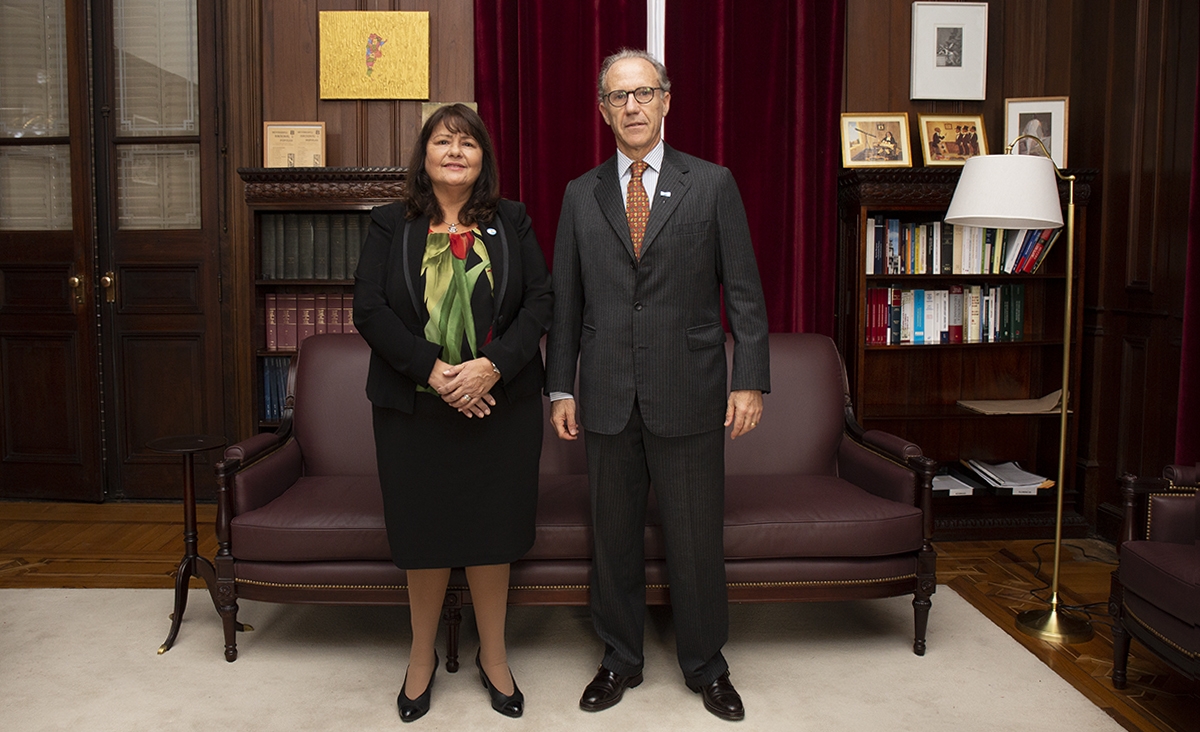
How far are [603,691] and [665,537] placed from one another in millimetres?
425

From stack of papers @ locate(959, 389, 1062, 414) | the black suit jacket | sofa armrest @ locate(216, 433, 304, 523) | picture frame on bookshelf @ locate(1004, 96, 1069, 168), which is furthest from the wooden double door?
picture frame on bookshelf @ locate(1004, 96, 1069, 168)

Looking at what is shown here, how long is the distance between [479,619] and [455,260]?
910mm

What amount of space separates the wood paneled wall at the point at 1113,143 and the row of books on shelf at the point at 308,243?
2.23 metres

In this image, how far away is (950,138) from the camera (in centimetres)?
408

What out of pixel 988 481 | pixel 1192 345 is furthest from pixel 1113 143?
pixel 988 481

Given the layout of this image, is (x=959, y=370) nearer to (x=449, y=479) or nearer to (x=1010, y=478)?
(x=1010, y=478)

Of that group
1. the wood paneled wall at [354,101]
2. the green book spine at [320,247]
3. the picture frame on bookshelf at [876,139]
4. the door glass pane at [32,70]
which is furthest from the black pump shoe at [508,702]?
the door glass pane at [32,70]

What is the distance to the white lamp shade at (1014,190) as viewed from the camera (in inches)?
117

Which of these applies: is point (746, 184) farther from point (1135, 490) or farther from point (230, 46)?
point (230, 46)

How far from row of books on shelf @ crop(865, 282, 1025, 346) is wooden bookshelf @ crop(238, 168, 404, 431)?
207 cm

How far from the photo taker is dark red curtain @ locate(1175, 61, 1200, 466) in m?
3.24

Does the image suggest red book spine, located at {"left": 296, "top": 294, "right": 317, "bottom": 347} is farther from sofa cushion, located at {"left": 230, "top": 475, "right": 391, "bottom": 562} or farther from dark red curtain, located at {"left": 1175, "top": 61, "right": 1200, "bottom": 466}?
dark red curtain, located at {"left": 1175, "top": 61, "right": 1200, "bottom": 466}

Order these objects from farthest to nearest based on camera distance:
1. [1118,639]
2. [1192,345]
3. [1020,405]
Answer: [1020,405] < [1192,345] < [1118,639]

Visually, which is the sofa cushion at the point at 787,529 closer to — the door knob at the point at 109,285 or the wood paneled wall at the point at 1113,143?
the wood paneled wall at the point at 1113,143
